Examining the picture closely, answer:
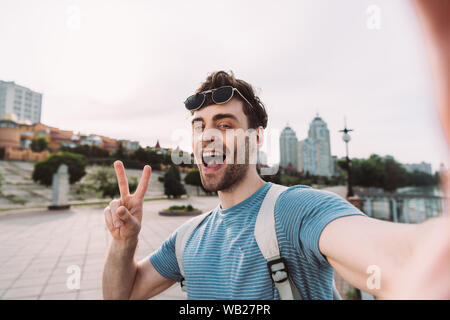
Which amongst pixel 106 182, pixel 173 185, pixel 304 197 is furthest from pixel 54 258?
pixel 173 185

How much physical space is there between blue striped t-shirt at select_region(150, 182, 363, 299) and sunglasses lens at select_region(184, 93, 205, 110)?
0.61 metres

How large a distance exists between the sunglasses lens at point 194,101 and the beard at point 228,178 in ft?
1.42

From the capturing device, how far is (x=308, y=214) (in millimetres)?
865

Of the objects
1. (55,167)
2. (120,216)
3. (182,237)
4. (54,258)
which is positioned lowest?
(54,258)

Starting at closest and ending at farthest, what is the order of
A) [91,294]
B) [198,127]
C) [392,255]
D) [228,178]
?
1. [392,255]
2. [228,178]
3. [198,127]
4. [91,294]

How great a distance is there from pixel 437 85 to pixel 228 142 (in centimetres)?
88

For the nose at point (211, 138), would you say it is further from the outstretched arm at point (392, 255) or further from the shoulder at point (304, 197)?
the outstretched arm at point (392, 255)

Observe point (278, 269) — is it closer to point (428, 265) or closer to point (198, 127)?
point (428, 265)

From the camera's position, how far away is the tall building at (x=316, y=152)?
39.5ft

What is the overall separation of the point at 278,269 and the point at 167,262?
717mm

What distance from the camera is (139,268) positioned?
1.35 meters

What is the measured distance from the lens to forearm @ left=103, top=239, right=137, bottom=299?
119 cm

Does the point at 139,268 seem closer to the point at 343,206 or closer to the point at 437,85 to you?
the point at 343,206

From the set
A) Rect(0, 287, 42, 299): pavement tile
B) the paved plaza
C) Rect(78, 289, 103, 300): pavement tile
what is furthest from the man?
Rect(0, 287, 42, 299): pavement tile
